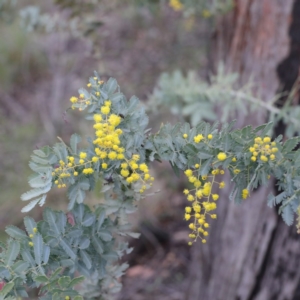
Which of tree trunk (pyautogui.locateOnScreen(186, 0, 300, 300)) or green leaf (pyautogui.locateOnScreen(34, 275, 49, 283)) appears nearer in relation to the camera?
green leaf (pyautogui.locateOnScreen(34, 275, 49, 283))

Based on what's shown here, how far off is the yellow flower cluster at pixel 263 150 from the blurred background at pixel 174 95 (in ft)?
1.18

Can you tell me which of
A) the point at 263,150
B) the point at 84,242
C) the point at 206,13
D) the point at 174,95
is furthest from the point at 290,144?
the point at 206,13

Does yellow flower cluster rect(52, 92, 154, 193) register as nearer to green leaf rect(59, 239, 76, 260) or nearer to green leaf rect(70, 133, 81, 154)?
green leaf rect(70, 133, 81, 154)

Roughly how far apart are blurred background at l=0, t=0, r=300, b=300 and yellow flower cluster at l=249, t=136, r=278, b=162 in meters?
0.36

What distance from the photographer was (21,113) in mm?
4258

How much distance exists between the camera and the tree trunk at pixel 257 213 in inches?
61.1

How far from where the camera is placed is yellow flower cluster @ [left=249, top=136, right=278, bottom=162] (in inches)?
27.1

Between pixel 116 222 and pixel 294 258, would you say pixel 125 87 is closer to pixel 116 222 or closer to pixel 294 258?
pixel 294 258

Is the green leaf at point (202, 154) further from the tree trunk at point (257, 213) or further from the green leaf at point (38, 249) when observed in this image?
the tree trunk at point (257, 213)

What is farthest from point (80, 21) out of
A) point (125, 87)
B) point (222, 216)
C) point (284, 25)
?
point (125, 87)

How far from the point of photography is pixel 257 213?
1.65m

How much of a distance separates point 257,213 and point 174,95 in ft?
1.94

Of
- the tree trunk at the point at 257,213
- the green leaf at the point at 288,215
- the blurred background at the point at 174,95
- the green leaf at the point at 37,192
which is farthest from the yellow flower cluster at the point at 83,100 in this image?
the tree trunk at the point at 257,213

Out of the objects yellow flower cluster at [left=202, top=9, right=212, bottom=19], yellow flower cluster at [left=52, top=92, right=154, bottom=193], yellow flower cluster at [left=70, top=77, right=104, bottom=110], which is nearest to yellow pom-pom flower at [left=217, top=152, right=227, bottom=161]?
yellow flower cluster at [left=52, top=92, right=154, bottom=193]
